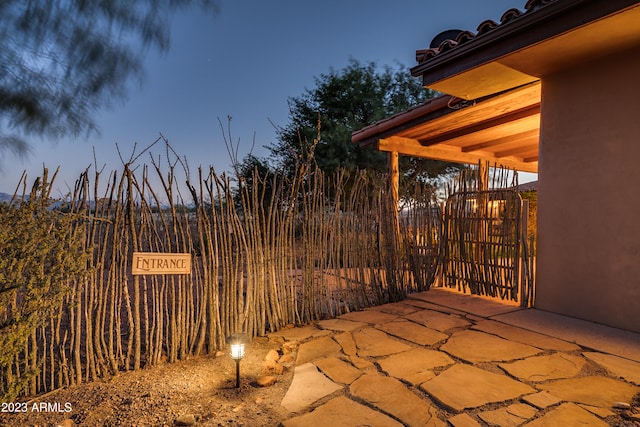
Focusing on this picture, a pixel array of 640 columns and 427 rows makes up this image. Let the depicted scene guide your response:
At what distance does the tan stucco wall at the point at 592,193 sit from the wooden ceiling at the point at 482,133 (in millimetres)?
649

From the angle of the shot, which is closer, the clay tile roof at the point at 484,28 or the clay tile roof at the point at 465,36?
the clay tile roof at the point at 484,28

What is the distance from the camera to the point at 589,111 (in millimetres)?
3156

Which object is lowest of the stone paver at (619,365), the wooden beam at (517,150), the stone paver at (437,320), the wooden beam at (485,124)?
the stone paver at (437,320)

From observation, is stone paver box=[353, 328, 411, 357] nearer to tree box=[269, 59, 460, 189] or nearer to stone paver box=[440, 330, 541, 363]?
Answer: stone paver box=[440, 330, 541, 363]

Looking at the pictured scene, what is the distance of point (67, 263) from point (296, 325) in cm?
188

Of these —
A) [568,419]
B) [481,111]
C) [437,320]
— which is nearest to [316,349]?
[437,320]

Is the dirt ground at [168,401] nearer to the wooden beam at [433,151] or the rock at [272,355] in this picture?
the rock at [272,355]

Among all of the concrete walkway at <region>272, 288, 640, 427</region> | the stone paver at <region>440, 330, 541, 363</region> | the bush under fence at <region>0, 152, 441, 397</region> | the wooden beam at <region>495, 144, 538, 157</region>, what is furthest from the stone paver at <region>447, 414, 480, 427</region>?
the wooden beam at <region>495, 144, 538, 157</region>

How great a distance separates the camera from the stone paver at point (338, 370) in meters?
2.25

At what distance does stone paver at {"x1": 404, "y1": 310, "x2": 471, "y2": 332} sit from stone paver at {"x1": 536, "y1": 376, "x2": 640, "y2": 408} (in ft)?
3.39

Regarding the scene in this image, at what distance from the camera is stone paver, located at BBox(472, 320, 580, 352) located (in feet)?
8.74

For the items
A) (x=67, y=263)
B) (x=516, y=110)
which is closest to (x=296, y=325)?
(x=67, y=263)

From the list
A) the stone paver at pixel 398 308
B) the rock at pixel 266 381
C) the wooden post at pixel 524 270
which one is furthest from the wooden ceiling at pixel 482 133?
the rock at pixel 266 381

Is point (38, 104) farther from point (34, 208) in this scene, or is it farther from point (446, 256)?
point (446, 256)
